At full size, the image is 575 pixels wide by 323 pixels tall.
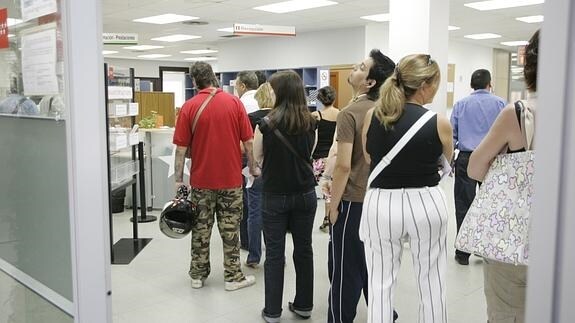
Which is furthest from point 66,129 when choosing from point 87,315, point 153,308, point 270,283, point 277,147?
point 153,308

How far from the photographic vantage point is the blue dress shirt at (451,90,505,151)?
4.12m

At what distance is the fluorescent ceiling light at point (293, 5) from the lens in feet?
25.8

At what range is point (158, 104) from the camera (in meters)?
6.78

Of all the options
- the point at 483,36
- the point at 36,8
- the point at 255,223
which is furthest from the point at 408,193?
the point at 483,36

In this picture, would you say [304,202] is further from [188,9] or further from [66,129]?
[188,9]

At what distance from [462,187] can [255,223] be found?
68.0 inches

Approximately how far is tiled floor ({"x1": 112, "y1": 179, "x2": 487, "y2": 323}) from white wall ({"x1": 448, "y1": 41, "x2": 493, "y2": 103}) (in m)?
8.75

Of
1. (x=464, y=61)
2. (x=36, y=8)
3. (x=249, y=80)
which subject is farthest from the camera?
(x=464, y=61)

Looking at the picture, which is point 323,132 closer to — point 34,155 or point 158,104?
point 158,104

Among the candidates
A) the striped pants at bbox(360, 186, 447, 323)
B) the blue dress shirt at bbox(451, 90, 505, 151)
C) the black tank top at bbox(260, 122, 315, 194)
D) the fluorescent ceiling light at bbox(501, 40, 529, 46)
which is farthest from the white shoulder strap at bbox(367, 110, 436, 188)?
the fluorescent ceiling light at bbox(501, 40, 529, 46)

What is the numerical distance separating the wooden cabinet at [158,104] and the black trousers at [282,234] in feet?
13.8

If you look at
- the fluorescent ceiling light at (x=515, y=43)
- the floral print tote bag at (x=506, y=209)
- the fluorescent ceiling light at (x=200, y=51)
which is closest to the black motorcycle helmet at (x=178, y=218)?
the floral print tote bag at (x=506, y=209)

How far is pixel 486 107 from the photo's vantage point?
412 centimetres

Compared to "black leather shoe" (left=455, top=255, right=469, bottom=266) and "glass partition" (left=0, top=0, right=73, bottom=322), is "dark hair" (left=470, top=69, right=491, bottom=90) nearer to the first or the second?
"black leather shoe" (left=455, top=255, right=469, bottom=266)
